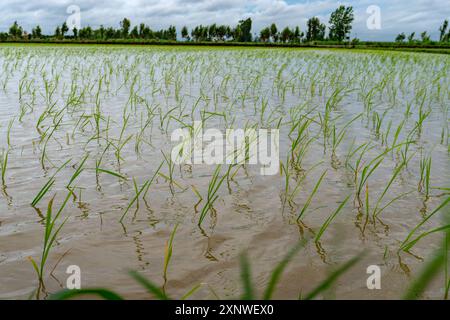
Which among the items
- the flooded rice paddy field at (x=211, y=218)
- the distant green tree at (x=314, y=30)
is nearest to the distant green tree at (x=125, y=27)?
the distant green tree at (x=314, y=30)

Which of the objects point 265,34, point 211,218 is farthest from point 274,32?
point 211,218

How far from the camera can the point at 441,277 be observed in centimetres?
155

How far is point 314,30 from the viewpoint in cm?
6294

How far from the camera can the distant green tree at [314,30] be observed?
61.9 meters

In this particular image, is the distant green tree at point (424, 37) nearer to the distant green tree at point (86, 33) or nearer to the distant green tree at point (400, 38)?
the distant green tree at point (400, 38)

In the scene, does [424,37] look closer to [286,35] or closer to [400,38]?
[400,38]

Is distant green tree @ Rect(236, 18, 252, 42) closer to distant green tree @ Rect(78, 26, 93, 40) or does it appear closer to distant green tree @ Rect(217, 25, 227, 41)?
distant green tree @ Rect(217, 25, 227, 41)

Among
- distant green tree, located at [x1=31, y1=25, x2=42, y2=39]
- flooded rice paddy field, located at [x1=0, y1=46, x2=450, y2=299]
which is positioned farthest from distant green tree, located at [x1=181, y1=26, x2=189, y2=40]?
flooded rice paddy field, located at [x1=0, y1=46, x2=450, y2=299]

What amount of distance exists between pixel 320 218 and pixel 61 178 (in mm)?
1691

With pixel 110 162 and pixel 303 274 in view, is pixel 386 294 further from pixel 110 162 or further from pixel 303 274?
pixel 110 162

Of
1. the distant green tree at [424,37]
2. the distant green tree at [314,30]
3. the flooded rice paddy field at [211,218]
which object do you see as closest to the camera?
the flooded rice paddy field at [211,218]

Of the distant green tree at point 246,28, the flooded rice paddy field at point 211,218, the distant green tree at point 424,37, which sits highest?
the distant green tree at point 246,28

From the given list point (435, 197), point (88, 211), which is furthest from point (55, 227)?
point (435, 197)

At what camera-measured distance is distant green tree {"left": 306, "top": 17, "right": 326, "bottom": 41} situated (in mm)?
61938
